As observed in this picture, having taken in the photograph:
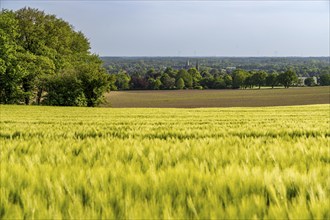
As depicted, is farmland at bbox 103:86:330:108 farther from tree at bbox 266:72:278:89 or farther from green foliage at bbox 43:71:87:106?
tree at bbox 266:72:278:89

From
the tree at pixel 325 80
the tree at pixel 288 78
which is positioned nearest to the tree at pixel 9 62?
the tree at pixel 288 78

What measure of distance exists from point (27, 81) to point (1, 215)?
213ft

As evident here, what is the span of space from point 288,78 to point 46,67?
103 metres

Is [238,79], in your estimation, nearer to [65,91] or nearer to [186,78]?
[186,78]

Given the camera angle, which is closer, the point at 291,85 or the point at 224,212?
the point at 224,212

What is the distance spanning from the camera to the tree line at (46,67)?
58875 millimetres

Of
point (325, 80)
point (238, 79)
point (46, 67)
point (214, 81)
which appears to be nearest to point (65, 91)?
point (46, 67)

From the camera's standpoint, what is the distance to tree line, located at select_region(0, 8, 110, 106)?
58.9m

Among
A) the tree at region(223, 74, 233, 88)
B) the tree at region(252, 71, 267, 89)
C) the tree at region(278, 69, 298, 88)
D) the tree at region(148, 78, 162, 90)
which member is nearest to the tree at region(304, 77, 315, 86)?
the tree at region(278, 69, 298, 88)

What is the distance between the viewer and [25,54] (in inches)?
2338

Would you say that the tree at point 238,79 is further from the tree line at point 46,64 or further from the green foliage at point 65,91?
the green foliage at point 65,91

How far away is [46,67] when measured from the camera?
62531mm

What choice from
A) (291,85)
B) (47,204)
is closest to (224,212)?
(47,204)

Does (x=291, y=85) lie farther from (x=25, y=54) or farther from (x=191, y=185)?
(x=191, y=185)
